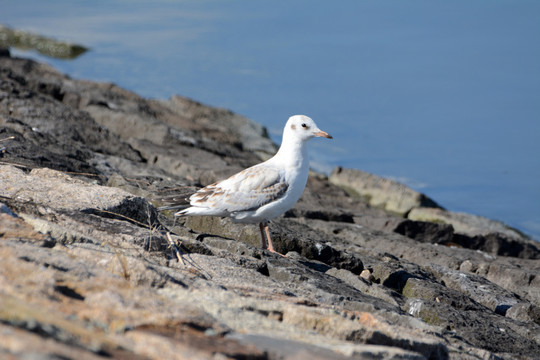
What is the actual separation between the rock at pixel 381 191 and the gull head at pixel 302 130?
5918 millimetres

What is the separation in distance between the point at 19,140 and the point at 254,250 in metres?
3.96

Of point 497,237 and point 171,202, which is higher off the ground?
point 497,237

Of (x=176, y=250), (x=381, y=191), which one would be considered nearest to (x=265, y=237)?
(x=176, y=250)

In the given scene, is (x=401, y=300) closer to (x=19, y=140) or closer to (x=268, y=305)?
(x=268, y=305)

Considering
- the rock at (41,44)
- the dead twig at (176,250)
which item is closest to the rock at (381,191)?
the dead twig at (176,250)

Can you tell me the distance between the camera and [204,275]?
447 centimetres

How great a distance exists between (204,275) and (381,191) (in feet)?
29.7

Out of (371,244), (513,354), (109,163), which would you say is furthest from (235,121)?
(513,354)

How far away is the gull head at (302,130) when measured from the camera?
7008mm

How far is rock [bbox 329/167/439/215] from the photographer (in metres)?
12.7

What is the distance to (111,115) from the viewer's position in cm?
1338

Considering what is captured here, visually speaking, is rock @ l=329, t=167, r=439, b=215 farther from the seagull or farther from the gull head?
the seagull

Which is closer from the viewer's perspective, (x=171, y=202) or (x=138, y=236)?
(x=138, y=236)

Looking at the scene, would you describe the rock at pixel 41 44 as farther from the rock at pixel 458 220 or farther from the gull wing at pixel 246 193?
the gull wing at pixel 246 193
